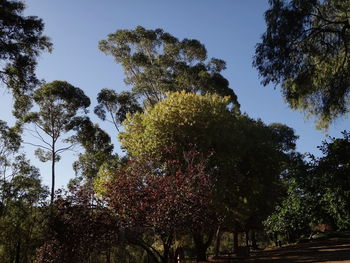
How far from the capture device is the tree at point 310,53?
13617mm

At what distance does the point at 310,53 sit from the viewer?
14977mm

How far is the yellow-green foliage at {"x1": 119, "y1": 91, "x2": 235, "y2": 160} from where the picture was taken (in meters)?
17.9

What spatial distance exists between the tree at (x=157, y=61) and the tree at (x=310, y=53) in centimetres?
→ 1254

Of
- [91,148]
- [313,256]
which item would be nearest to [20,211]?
[91,148]

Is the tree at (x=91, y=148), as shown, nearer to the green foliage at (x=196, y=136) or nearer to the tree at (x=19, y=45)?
the green foliage at (x=196, y=136)

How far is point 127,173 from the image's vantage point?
13055 mm

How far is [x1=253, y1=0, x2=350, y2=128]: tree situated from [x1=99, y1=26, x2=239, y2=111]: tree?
1254cm

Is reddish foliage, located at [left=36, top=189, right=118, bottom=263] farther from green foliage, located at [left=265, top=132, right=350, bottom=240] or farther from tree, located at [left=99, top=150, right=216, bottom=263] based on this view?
green foliage, located at [left=265, top=132, right=350, bottom=240]

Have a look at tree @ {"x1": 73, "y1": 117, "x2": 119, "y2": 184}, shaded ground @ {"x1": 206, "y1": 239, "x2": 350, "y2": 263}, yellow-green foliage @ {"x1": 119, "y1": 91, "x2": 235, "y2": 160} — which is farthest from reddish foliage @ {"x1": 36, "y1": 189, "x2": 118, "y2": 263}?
tree @ {"x1": 73, "y1": 117, "x2": 119, "y2": 184}

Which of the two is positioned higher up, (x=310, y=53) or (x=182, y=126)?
(x=310, y=53)

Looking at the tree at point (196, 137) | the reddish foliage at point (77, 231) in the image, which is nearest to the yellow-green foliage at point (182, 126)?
the tree at point (196, 137)

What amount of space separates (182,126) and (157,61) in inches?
474

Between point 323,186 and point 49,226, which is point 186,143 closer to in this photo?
point 323,186

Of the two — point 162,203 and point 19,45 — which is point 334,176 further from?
point 19,45
